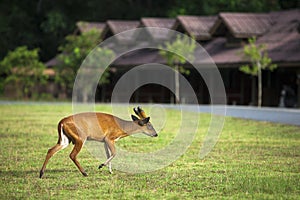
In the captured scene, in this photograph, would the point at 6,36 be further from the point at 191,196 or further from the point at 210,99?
the point at 191,196

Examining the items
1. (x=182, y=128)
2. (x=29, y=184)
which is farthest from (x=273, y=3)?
(x=29, y=184)

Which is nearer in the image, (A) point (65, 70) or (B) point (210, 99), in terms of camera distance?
(B) point (210, 99)

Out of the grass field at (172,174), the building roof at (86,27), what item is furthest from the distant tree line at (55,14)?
the grass field at (172,174)

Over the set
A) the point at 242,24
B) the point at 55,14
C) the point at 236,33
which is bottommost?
the point at 236,33

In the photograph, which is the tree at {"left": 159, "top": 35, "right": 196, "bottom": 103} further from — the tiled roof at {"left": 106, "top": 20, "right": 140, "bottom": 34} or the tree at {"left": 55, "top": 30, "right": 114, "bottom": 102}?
the tree at {"left": 55, "top": 30, "right": 114, "bottom": 102}

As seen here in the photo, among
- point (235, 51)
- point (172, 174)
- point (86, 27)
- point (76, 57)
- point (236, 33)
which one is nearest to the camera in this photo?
point (172, 174)

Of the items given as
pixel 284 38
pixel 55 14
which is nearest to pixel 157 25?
pixel 284 38

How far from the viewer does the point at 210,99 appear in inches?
1923

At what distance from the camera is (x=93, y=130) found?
12.3 meters

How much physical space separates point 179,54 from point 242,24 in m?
4.41

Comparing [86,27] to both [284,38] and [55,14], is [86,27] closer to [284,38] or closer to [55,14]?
[55,14]

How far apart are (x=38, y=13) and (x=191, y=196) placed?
65590 mm

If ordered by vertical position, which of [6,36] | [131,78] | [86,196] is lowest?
[86,196]

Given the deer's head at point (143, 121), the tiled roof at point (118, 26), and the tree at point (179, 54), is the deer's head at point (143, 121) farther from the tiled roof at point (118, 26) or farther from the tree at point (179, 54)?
the tiled roof at point (118, 26)
